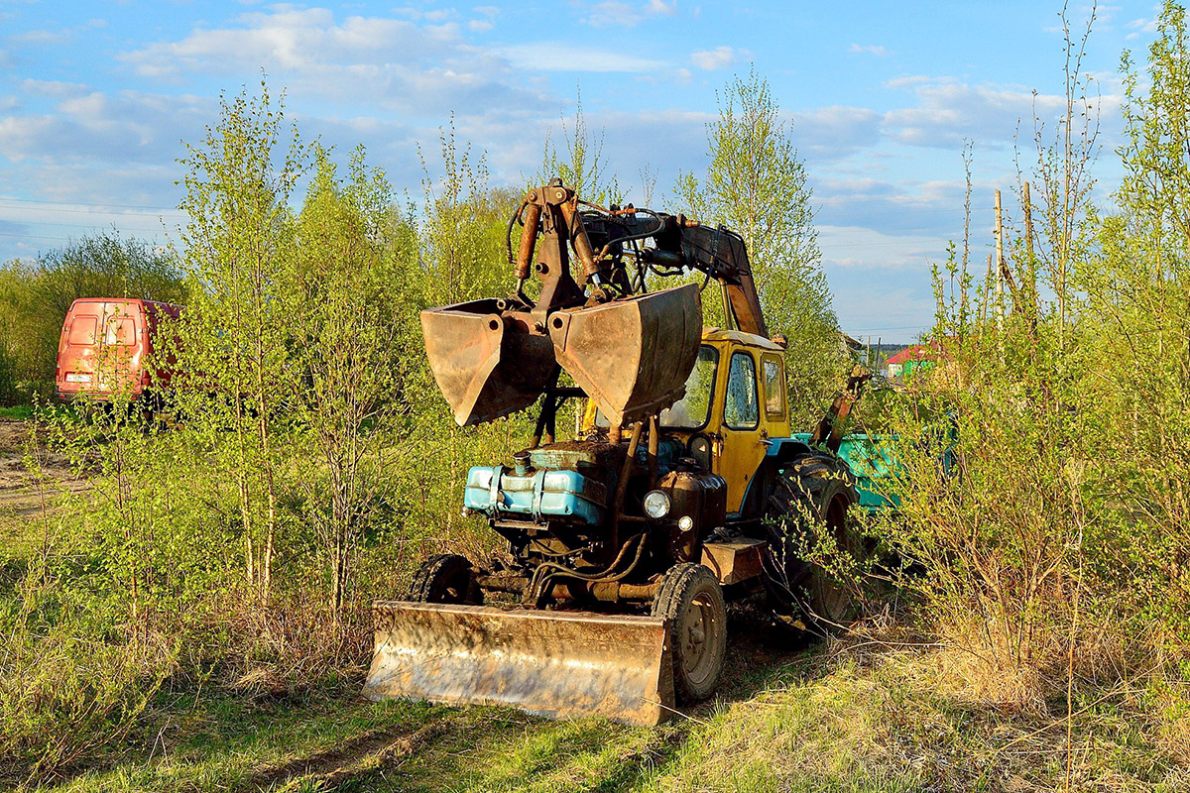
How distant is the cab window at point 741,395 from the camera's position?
288 inches

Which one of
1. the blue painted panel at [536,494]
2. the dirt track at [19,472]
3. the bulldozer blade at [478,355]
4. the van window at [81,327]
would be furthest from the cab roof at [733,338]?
the van window at [81,327]

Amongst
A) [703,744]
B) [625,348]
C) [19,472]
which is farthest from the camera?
[19,472]

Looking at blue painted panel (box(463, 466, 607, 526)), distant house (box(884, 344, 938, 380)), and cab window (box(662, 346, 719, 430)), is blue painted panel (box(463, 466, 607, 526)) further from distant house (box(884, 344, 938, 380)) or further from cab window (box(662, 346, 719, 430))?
distant house (box(884, 344, 938, 380))

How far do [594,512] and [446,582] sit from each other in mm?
1231

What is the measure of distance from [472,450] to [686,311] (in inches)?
140

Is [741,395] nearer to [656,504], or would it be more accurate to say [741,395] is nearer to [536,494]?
[656,504]

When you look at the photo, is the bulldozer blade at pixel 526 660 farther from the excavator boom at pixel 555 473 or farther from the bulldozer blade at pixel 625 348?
the bulldozer blade at pixel 625 348

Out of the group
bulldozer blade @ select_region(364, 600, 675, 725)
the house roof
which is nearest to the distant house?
the house roof

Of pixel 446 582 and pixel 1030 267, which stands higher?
pixel 1030 267

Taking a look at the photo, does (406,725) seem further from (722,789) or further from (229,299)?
(229,299)

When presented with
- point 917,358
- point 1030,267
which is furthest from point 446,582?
point 1030,267

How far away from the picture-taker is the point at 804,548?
278 inches

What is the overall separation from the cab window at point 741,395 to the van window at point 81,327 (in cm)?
1373

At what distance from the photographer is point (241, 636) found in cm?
671
